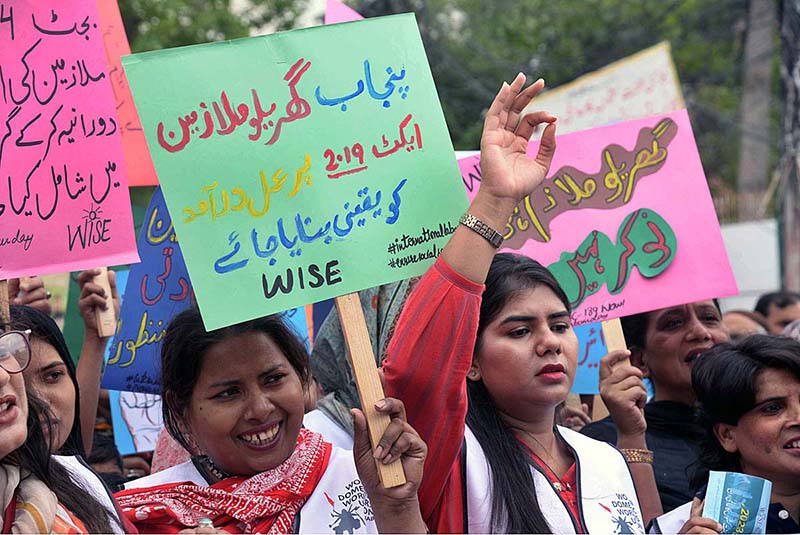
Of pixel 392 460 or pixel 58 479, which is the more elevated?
pixel 58 479

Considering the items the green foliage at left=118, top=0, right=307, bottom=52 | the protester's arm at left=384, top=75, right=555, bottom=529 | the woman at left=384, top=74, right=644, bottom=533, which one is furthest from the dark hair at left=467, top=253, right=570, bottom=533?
the green foliage at left=118, top=0, right=307, bottom=52

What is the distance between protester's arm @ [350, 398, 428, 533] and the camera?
236 centimetres

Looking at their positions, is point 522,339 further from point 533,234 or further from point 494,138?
point 533,234

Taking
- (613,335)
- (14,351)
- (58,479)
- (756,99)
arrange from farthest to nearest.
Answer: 1. (756,99)
2. (613,335)
3. (58,479)
4. (14,351)

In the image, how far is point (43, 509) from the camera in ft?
6.97

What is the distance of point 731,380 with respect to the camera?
10.7 feet

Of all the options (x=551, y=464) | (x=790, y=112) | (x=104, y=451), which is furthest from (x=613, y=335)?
(x=790, y=112)

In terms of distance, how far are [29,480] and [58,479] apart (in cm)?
13

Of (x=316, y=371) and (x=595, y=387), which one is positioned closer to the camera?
(x=316, y=371)

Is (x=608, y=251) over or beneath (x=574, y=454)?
over

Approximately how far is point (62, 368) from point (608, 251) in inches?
68.6

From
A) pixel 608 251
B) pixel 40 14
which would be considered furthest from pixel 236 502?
pixel 608 251

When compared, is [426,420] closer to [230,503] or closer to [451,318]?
[451,318]

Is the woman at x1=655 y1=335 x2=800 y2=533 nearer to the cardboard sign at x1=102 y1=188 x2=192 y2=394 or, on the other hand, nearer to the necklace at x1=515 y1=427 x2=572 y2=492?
the necklace at x1=515 y1=427 x2=572 y2=492
